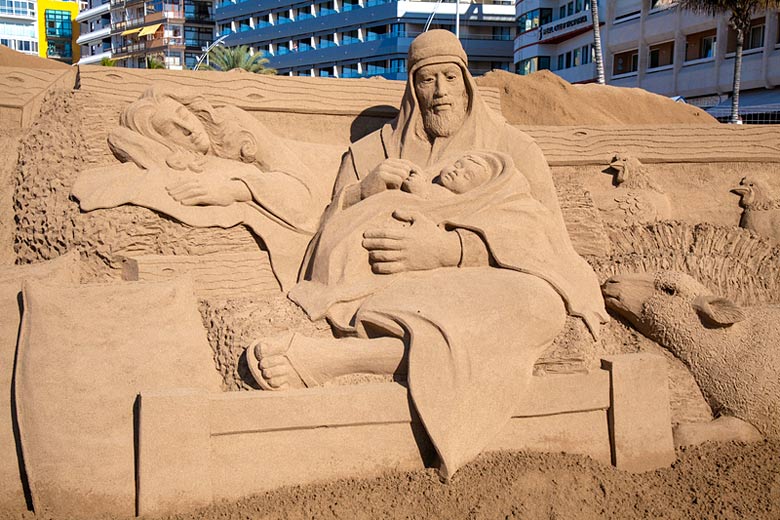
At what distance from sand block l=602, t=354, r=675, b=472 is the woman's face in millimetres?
2476

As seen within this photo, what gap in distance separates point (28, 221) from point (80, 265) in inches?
15.7

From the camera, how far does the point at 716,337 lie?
13.5ft

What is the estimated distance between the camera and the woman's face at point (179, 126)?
4320 millimetres

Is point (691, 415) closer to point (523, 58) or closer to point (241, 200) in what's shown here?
point (241, 200)

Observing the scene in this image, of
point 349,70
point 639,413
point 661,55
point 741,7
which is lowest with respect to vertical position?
point 639,413

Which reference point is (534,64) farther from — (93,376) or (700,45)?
(93,376)

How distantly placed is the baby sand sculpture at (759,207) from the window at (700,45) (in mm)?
21106

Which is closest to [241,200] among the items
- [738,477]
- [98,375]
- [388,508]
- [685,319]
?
[98,375]

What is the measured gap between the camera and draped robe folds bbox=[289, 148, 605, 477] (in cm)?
339

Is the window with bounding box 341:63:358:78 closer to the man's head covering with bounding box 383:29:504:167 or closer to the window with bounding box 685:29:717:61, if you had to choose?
the window with bounding box 685:29:717:61

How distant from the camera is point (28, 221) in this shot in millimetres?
Answer: 4023

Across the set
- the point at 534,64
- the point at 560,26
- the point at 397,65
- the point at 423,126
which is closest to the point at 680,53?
the point at 560,26

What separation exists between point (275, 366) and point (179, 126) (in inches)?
65.2

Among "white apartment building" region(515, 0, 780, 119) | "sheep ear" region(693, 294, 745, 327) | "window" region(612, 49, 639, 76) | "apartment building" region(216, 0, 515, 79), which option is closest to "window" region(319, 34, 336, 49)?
"apartment building" region(216, 0, 515, 79)
